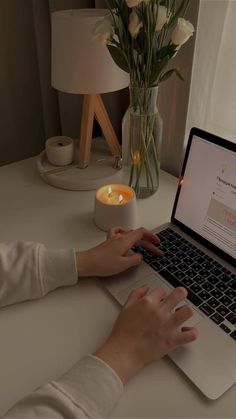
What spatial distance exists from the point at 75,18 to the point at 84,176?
0.36 m

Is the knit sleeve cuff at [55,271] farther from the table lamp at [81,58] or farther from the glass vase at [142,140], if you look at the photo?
the table lamp at [81,58]

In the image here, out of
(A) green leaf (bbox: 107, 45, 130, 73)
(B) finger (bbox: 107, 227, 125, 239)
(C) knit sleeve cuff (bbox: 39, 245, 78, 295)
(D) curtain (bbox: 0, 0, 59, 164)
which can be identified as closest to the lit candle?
(B) finger (bbox: 107, 227, 125, 239)

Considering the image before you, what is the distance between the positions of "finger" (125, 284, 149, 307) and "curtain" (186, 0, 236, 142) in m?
0.48

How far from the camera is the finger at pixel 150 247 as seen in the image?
2.23 feet

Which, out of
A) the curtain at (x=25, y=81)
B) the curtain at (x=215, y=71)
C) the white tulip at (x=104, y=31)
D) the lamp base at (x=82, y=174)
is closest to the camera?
the white tulip at (x=104, y=31)

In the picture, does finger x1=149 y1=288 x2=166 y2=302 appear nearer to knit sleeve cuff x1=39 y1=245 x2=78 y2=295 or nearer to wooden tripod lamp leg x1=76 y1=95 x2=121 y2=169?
knit sleeve cuff x1=39 y1=245 x2=78 y2=295

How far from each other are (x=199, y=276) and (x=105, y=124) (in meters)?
0.52

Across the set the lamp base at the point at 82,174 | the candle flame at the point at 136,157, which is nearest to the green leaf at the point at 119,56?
the candle flame at the point at 136,157

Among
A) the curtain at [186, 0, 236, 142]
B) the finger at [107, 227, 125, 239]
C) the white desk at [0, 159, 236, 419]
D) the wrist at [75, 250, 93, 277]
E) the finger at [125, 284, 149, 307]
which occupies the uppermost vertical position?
the curtain at [186, 0, 236, 142]

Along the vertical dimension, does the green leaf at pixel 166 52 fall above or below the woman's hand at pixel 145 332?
above

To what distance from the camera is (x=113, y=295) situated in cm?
61

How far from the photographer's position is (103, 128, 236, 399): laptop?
20.3 inches

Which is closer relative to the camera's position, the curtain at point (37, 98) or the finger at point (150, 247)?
the finger at point (150, 247)

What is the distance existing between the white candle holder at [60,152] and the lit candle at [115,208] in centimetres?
25
